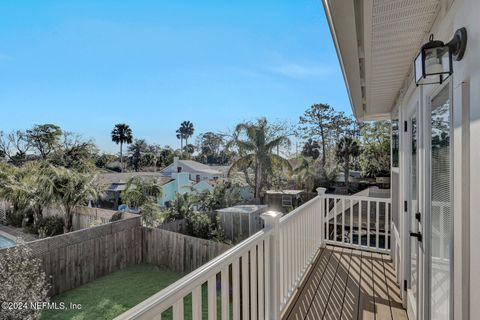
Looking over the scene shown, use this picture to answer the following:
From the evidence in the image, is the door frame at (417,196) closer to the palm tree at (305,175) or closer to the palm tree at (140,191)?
the palm tree at (140,191)

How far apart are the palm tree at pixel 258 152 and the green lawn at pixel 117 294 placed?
594 centimetres

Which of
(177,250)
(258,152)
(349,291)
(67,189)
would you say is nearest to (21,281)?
(177,250)

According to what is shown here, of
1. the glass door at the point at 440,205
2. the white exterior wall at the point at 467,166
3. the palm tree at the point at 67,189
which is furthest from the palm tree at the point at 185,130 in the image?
the white exterior wall at the point at 467,166

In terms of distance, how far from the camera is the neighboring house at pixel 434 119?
918 mm

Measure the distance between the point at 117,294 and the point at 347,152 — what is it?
53.2 ft

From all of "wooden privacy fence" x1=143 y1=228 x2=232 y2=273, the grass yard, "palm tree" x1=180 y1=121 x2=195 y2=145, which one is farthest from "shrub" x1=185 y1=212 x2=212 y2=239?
"palm tree" x1=180 y1=121 x2=195 y2=145

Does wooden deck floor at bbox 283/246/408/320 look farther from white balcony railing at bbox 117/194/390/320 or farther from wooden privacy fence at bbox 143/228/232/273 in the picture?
wooden privacy fence at bbox 143/228/232/273

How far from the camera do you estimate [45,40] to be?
14.4m

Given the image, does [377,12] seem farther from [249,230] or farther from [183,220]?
[183,220]

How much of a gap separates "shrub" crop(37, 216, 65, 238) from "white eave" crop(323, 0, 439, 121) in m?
10.3

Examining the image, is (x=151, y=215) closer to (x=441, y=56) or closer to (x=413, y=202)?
(x=413, y=202)

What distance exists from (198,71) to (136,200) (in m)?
11.1

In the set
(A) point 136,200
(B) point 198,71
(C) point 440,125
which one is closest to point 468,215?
(C) point 440,125

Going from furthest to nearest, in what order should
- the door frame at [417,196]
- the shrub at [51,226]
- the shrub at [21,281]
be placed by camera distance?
the shrub at [51,226] < the shrub at [21,281] < the door frame at [417,196]
